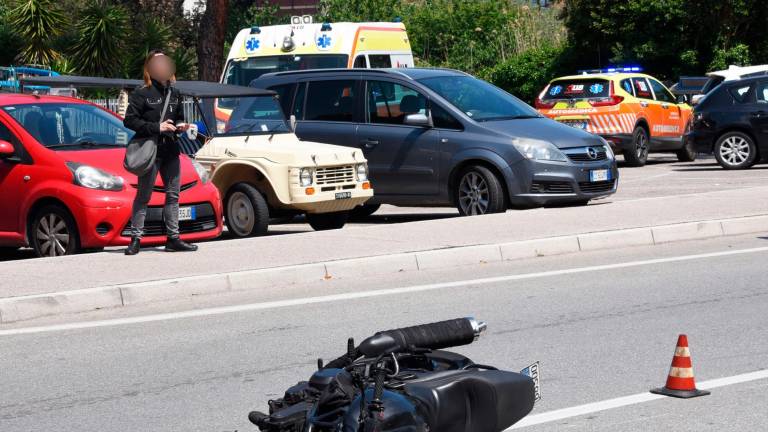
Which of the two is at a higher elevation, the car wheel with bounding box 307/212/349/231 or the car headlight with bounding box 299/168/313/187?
the car headlight with bounding box 299/168/313/187

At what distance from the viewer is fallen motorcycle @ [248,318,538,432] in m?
3.54

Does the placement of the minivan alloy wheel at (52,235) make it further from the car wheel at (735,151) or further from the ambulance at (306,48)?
the car wheel at (735,151)

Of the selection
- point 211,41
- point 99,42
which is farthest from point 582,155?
point 99,42

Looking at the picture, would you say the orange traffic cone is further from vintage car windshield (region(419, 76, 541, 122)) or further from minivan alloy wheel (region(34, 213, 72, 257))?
vintage car windshield (region(419, 76, 541, 122))

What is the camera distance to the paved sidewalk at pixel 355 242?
10234mm

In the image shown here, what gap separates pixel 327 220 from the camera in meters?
14.4

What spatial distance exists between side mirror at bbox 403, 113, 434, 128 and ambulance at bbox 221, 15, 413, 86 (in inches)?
229

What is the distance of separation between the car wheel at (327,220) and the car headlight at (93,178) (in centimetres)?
305

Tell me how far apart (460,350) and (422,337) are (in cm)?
354

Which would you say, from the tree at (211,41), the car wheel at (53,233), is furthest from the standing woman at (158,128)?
the tree at (211,41)

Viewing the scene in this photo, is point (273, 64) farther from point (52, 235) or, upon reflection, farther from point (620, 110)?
point (52, 235)

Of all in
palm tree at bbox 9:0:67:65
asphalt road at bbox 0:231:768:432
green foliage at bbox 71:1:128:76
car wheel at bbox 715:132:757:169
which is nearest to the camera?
asphalt road at bbox 0:231:768:432

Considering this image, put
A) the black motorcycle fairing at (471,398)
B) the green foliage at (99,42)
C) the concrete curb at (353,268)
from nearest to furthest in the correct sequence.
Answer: the black motorcycle fairing at (471,398)
the concrete curb at (353,268)
the green foliage at (99,42)

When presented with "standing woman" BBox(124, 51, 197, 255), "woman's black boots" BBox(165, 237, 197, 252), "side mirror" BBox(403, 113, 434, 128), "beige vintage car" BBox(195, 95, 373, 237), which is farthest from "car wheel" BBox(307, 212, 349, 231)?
"standing woman" BBox(124, 51, 197, 255)
